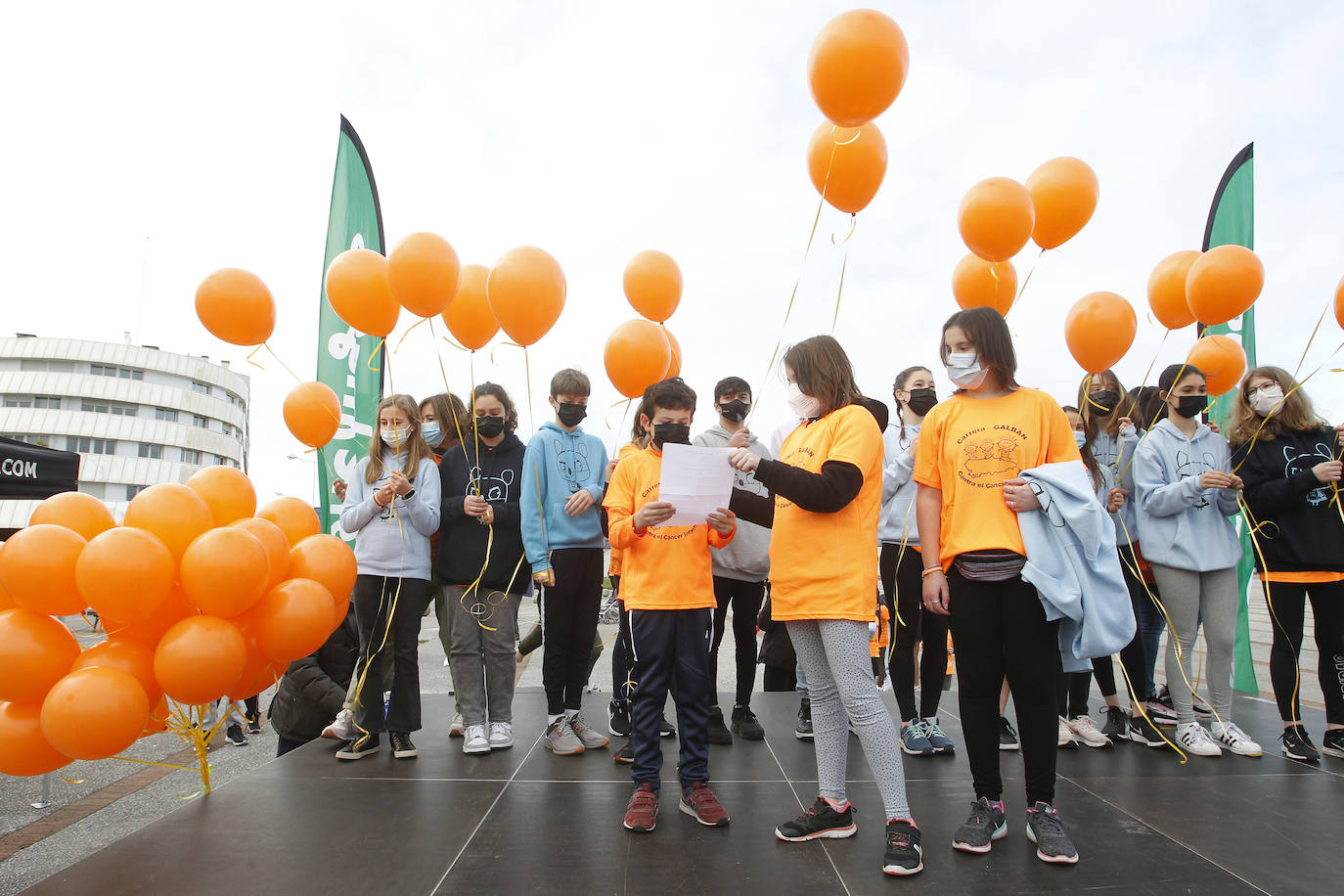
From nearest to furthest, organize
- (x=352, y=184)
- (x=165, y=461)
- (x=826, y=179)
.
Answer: (x=826, y=179), (x=352, y=184), (x=165, y=461)

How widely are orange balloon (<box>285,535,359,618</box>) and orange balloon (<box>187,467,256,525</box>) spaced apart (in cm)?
27

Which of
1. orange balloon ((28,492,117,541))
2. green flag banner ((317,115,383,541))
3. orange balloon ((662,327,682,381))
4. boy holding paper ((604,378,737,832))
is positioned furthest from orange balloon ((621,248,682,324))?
green flag banner ((317,115,383,541))

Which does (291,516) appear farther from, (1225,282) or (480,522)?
(1225,282)

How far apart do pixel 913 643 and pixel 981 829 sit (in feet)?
3.75

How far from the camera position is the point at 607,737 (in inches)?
141

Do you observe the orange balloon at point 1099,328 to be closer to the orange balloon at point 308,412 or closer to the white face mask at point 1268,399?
the white face mask at point 1268,399

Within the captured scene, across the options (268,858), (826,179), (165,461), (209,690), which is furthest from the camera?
(165,461)

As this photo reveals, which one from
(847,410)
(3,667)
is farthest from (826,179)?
(3,667)

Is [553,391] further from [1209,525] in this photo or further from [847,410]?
[1209,525]

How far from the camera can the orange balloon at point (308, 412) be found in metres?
3.60

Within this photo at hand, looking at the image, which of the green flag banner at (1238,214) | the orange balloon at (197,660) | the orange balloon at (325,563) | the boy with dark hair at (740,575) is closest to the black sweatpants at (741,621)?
the boy with dark hair at (740,575)

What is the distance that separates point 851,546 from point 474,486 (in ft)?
6.63

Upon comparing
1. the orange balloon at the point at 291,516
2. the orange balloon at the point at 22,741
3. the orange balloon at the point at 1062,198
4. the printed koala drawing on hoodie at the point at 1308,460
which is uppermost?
the orange balloon at the point at 1062,198

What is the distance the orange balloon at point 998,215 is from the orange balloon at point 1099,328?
39 cm
